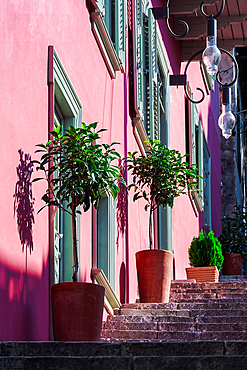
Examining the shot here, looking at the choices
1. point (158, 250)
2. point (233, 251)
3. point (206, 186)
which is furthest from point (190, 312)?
point (206, 186)

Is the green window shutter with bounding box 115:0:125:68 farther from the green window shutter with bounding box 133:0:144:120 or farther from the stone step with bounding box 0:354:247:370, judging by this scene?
the stone step with bounding box 0:354:247:370

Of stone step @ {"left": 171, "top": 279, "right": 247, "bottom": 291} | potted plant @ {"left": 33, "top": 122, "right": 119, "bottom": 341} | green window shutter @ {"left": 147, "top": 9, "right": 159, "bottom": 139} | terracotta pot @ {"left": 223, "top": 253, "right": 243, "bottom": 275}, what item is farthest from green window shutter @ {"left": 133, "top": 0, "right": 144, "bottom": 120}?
terracotta pot @ {"left": 223, "top": 253, "right": 243, "bottom": 275}

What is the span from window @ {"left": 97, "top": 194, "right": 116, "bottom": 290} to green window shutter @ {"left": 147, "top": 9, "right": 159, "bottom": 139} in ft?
8.03

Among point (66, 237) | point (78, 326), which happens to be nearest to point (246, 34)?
point (66, 237)

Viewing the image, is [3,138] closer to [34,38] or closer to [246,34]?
[34,38]

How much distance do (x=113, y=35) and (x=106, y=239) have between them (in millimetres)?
1977

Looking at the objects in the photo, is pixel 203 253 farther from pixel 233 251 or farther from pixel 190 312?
pixel 233 251

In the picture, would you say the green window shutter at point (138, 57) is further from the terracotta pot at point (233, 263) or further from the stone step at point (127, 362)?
the terracotta pot at point (233, 263)

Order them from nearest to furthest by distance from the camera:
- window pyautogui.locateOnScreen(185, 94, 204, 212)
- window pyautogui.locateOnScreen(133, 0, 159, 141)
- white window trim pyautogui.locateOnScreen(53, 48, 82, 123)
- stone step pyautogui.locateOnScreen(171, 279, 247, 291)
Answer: white window trim pyautogui.locateOnScreen(53, 48, 82, 123)
stone step pyautogui.locateOnScreen(171, 279, 247, 291)
window pyautogui.locateOnScreen(133, 0, 159, 141)
window pyautogui.locateOnScreen(185, 94, 204, 212)

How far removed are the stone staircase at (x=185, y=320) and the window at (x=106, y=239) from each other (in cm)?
36

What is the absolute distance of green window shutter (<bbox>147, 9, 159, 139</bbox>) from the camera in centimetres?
877

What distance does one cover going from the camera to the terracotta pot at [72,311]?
4.04 meters

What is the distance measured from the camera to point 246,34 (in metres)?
13.0

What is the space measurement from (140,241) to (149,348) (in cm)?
551
